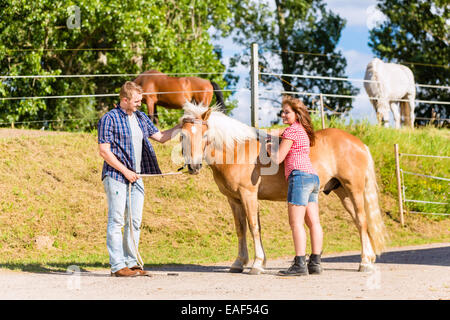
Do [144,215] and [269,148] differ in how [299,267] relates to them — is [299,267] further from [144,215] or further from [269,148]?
[144,215]

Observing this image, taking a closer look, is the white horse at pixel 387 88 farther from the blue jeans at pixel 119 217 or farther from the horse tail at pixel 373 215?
the blue jeans at pixel 119 217

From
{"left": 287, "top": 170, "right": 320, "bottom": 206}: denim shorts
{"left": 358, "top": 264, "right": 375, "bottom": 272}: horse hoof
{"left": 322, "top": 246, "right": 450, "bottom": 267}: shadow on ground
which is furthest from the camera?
{"left": 322, "top": 246, "right": 450, "bottom": 267}: shadow on ground

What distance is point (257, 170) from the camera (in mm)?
7336

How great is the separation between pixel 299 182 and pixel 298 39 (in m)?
23.7

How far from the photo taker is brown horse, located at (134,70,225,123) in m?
14.9

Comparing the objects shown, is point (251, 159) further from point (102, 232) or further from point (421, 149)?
point (421, 149)

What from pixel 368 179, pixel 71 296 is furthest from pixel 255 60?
pixel 71 296

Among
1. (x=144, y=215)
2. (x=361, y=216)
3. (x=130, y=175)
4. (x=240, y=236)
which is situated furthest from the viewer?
(x=144, y=215)

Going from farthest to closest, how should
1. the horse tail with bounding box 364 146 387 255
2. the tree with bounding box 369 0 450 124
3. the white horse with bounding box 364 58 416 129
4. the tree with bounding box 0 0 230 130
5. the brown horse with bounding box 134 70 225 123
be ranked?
the tree with bounding box 369 0 450 124
the white horse with bounding box 364 58 416 129
the tree with bounding box 0 0 230 130
the brown horse with bounding box 134 70 225 123
the horse tail with bounding box 364 146 387 255

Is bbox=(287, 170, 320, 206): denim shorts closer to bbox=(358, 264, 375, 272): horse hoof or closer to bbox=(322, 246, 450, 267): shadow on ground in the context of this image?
bbox=(358, 264, 375, 272): horse hoof

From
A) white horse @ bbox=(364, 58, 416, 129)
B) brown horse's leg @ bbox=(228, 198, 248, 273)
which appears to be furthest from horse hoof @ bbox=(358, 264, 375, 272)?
white horse @ bbox=(364, 58, 416, 129)

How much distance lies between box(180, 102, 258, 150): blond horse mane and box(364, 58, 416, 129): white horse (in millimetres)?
10595

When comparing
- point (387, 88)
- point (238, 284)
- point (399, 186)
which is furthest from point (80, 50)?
point (238, 284)

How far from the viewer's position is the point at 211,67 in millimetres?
21672
